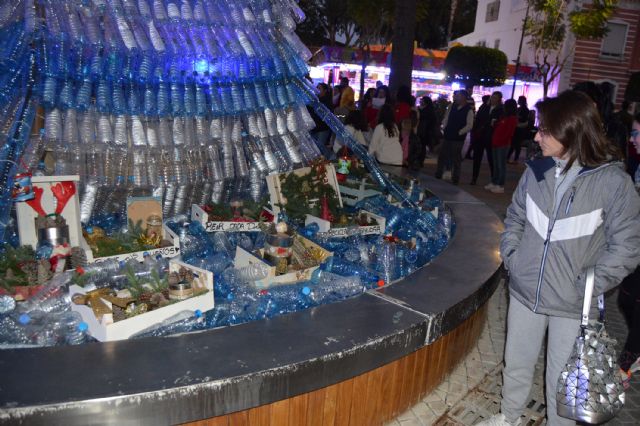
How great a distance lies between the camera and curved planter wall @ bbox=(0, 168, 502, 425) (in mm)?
1850

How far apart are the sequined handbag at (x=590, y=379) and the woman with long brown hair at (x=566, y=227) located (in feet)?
0.33

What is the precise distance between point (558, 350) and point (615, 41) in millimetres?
28733

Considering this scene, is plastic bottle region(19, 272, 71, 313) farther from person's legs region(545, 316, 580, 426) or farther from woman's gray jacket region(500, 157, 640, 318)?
person's legs region(545, 316, 580, 426)

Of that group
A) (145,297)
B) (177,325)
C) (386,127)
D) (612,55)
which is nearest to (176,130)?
(145,297)

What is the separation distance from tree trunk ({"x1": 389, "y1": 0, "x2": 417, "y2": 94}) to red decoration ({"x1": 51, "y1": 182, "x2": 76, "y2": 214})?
9.54 meters

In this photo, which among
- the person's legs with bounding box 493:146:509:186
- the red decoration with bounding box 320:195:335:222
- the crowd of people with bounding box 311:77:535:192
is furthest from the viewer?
the person's legs with bounding box 493:146:509:186

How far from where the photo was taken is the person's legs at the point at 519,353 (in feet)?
8.05

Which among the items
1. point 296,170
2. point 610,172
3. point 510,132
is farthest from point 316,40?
point 610,172

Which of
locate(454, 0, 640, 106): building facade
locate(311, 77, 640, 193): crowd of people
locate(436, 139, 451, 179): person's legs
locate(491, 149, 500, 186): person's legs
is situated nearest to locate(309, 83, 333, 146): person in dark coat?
locate(311, 77, 640, 193): crowd of people

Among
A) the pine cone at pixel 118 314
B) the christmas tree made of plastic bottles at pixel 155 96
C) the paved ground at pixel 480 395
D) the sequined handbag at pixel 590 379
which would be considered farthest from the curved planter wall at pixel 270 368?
the christmas tree made of plastic bottles at pixel 155 96

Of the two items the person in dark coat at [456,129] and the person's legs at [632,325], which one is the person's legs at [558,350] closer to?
the person's legs at [632,325]

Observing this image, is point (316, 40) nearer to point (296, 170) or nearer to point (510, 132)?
point (510, 132)

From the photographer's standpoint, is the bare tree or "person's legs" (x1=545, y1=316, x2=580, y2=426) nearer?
"person's legs" (x1=545, y1=316, x2=580, y2=426)

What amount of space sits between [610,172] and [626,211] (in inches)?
7.0
